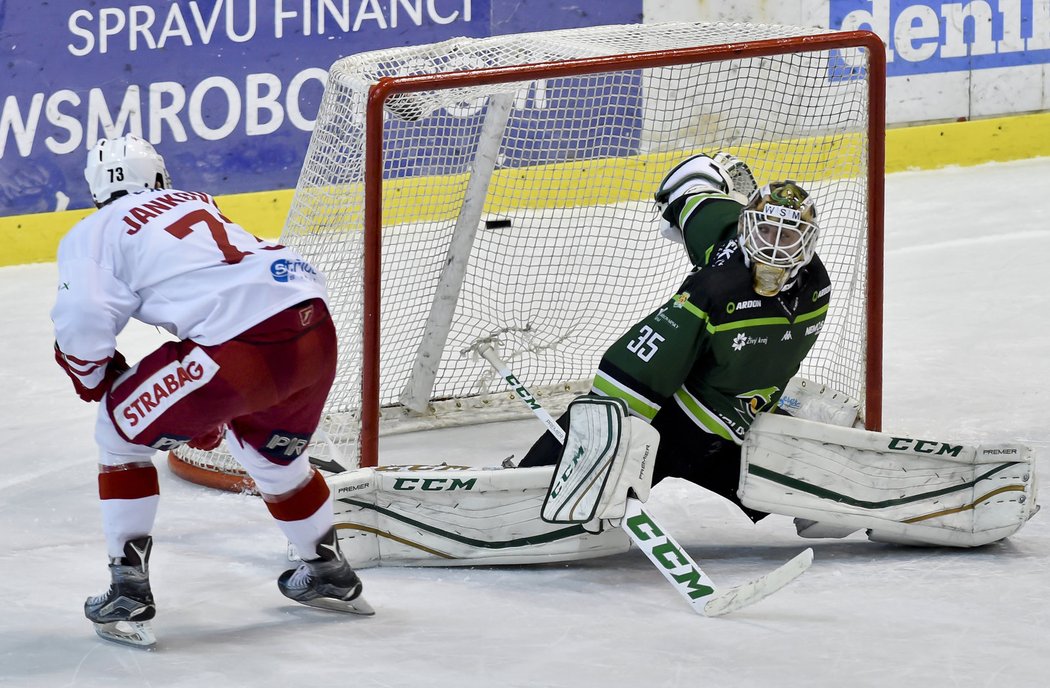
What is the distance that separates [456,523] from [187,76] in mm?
3393

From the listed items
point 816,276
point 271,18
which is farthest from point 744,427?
point 271,18

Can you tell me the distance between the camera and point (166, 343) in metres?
2.81

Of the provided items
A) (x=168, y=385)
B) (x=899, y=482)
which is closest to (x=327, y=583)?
(x=168, y=385)

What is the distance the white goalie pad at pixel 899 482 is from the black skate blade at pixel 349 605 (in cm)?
79

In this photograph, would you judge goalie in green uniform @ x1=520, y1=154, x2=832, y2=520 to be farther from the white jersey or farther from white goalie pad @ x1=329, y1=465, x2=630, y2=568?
the white jersey

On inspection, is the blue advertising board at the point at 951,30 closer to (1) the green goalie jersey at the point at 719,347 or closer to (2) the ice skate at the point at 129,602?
(1) the green goalie jersey at the point at 719,347

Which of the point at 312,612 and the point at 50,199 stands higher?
the point at 50,199

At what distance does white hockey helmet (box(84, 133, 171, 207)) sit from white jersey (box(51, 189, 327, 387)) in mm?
31

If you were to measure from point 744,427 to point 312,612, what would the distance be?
94cm

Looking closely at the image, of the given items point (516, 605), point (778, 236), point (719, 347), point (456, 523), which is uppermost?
point (778, 236)

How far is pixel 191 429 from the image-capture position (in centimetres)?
284

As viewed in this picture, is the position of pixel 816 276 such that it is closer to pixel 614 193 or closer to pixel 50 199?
pixel 614 193

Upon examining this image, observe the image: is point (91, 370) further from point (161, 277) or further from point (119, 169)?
point (119, 169)

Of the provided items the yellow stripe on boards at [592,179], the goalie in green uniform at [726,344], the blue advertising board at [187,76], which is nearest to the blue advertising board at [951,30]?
the yellow stripe on boards at [592,179]
